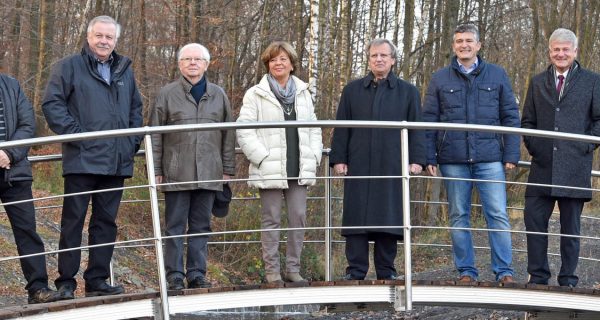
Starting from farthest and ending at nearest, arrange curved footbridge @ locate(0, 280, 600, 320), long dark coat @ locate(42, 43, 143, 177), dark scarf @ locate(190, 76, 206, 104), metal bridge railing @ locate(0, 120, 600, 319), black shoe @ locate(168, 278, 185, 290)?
dark scarf @ locate(190, 76, 206, 104) < black shoe @ locate(168, 278, 185, 290) < long dark coat @ locate(42, 43, 143, 177) < curved footbridge @ locate(0, 280, 600, 320) < metal bridge railing @ locate(0, 120, 600, 319)

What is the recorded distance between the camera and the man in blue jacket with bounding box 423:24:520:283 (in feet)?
23.0

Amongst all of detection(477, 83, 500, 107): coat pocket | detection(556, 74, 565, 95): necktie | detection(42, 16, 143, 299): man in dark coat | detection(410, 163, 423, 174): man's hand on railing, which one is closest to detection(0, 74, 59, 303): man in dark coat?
detection(42, 16, 143, 299): man in dark coat

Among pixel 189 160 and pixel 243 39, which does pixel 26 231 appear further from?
pixel 243 39

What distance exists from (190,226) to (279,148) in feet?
2.62

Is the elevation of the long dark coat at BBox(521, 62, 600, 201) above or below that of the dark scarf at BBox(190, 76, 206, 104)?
below

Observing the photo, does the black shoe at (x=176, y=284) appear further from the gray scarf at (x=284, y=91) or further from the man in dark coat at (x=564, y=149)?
the man in dark coat at (x=564, y=149)

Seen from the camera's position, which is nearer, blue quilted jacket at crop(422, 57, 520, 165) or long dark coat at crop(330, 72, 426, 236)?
long dark coat at crop(330, 72, 426, 236)

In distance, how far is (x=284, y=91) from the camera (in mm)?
6938

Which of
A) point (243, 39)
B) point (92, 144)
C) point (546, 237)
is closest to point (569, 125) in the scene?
point (546, 237)

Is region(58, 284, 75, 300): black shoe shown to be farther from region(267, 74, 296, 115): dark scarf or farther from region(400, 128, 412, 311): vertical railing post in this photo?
region(400, 128, 412, 311): vertical railing post

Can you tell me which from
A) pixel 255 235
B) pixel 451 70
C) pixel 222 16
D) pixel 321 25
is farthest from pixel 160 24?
pixel 451 70

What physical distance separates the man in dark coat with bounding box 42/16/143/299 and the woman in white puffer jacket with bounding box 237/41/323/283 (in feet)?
2.90

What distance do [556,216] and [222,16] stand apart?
828 centimetres

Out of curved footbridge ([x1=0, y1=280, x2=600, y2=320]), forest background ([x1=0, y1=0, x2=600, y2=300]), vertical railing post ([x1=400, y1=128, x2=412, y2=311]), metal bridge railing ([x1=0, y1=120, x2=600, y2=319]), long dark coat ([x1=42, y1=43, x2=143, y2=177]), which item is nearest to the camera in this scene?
metal bridge railing ([x1=0, y1=120, x2=600, y2=319])
